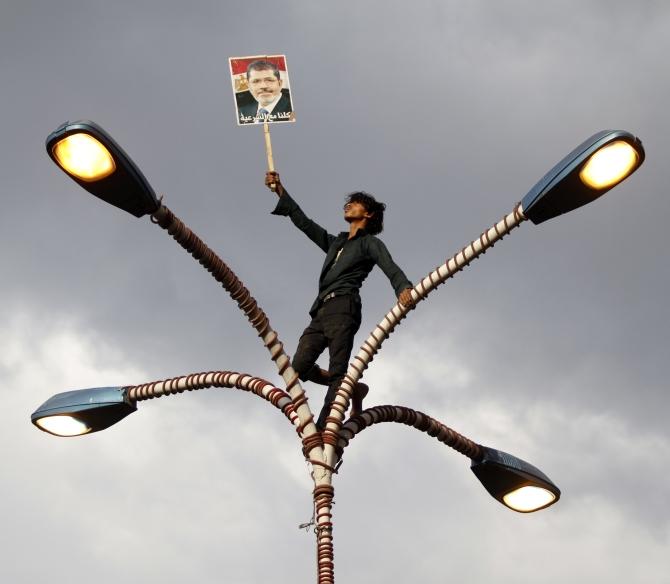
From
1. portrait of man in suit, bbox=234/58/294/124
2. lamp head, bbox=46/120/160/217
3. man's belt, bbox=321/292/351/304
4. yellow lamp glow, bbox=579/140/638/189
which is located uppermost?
portrait of man in suit, bbox=234/58/294/124

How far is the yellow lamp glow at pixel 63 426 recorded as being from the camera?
1099 centimetres

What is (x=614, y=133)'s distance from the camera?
9203mm

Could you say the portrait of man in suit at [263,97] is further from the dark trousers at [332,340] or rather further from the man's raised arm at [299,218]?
the dark trousers at [332,340]

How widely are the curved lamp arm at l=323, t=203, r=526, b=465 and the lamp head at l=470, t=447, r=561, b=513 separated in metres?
1.88

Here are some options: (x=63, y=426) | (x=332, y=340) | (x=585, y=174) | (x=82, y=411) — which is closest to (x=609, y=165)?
(x=585, y=174)

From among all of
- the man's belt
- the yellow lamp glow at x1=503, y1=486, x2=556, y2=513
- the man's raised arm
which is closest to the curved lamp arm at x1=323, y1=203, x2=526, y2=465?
the man's belt

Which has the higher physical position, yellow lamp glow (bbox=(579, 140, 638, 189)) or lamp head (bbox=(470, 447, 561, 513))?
yellow lamp glow (bbox=(579, 140, 638, 189))

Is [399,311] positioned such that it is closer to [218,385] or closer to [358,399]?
[358,399]

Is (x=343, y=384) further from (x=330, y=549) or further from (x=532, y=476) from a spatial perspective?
(x=532, y=476)

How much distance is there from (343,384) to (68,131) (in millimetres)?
2949

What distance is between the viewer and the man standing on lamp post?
10.4 m

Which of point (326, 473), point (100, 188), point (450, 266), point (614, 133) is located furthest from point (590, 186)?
point (100, 188)

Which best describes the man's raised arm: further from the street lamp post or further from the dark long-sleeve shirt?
the street lamp post

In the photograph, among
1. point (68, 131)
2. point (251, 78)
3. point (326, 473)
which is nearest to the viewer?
point (68, 131)
